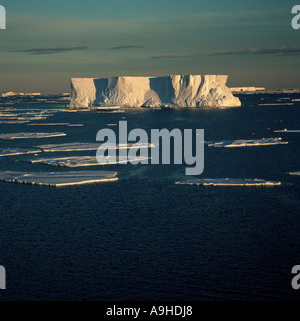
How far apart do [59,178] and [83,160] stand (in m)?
5.44

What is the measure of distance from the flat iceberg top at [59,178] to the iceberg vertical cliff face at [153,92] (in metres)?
56.0

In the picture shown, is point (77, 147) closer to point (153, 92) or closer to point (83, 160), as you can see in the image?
point (83, 160)

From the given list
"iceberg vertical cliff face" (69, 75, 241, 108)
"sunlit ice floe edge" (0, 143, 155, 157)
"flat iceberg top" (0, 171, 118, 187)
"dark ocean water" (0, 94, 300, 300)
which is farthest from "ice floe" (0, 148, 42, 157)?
"iceberg vertical cliff face" (69, 75, 241, 108)

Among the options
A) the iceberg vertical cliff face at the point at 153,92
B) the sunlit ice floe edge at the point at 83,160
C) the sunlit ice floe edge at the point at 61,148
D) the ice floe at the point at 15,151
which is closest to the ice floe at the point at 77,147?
the sunlit ice floe edge at the point at 61,148

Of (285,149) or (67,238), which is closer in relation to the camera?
(67,238)

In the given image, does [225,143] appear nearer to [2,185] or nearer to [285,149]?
[285,149]

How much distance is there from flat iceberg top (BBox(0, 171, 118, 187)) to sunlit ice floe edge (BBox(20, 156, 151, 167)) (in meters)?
2.35

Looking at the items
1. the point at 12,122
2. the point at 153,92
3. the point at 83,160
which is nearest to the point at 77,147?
the point at 83,160

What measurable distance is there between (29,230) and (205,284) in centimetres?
710

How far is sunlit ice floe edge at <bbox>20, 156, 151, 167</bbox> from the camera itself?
29.2m

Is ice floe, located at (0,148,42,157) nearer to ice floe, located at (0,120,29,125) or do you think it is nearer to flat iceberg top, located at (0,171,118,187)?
flat iceberg top, located at (0,171,118,187)

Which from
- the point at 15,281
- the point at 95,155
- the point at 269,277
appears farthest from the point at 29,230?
the point at 95,155

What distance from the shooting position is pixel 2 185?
24.5m
